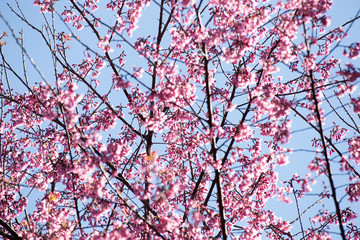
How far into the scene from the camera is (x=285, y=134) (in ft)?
16.7

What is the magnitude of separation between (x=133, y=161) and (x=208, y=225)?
232 centimetres

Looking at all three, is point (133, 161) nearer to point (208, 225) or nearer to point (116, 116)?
point (116, 116)

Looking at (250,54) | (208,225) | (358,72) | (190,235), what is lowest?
(190,235)

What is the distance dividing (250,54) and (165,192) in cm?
413

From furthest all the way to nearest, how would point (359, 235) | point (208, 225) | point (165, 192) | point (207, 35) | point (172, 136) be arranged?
1. point (172, 136)
2. point (359, 235)
3. point (208, 225)
4. point (207, 35)
5. point (165, 192)

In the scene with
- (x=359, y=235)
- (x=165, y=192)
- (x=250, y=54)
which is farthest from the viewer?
(x=250, y=54)

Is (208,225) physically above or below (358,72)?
below

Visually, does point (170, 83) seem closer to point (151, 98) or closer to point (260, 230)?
point (151, 98)

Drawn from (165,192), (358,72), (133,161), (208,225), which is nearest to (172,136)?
(133,161)

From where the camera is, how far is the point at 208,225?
6492mm

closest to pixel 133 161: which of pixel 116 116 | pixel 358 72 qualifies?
pixel 116 116

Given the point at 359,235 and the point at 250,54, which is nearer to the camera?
the point at 359,235

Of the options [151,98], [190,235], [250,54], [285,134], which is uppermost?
[250,54]

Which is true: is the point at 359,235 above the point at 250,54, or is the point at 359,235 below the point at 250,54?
below
